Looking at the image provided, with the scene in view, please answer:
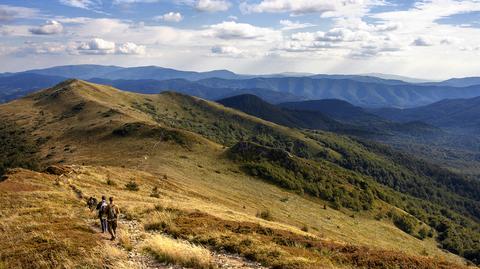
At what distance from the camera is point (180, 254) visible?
65.2ft

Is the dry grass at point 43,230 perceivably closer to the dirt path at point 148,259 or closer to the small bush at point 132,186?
the dirt path at point 148,259

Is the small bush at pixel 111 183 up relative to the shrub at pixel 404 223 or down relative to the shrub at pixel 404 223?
up

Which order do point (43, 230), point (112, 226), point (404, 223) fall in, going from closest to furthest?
1. point (43, 230)
2. point (112, 226)
3. point (404, 223)

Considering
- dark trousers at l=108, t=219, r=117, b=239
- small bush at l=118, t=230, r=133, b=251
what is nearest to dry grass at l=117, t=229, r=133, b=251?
small bush at l=118, t=230, r=133, b=251

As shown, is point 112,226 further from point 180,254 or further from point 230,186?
point 230,186

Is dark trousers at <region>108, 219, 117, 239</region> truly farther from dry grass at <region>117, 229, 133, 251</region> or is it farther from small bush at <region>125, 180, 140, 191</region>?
small bush at <region>125, 180, 140, 191</region>

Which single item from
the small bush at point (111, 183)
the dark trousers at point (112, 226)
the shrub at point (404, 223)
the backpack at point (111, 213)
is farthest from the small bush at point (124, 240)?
the shrub at point (404, 223)

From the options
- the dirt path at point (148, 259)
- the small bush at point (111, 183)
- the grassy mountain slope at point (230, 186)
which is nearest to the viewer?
the dirt path at point (148, 259)

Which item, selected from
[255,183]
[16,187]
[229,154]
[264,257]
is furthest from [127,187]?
[229,154]

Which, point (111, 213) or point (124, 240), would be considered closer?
point (124, 240)

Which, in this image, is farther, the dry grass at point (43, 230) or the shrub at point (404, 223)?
the shrub at point (404, 223)

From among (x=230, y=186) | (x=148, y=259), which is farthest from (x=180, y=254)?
(x=230, y=186)

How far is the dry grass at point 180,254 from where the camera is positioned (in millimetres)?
19188

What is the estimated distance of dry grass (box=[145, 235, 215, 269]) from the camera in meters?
19.2
